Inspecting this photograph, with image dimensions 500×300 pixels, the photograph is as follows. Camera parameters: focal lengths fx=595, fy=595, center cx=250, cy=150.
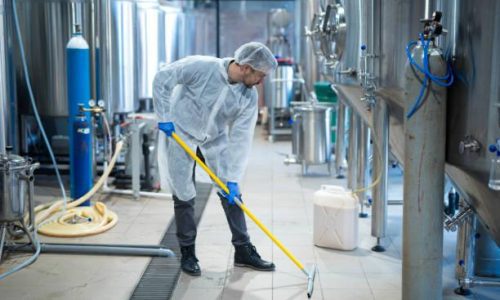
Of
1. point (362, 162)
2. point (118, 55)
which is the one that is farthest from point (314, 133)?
point (118, 55)

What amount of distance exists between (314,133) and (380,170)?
2.02 meters

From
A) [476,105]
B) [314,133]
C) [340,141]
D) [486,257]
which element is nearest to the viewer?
[476,105]

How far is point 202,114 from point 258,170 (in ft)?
8.87

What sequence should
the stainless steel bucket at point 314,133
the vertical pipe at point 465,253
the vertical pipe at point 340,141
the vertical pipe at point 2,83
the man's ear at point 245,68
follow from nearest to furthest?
1. the vertical pipe at point 465,253
2. the man's ear at point 245,68
3. the vertical pipe at point 2,83
4. the vertical pipe at point 340,141
5. the stainless steel bucket at point 314,133

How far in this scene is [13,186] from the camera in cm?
298

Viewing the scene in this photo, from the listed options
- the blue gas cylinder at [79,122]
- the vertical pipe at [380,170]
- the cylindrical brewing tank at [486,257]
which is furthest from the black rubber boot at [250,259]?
the blue gas cylinder at [79,122]

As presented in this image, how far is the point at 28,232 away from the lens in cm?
315

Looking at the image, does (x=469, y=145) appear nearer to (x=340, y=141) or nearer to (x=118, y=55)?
(x=340, y=141)

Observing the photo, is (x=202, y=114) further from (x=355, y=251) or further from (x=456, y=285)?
(x=456, y=285)

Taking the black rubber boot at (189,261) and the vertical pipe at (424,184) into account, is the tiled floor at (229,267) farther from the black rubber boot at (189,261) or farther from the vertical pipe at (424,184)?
the vertical pipe at (424,184)

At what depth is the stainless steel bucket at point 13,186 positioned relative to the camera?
295 centimetres

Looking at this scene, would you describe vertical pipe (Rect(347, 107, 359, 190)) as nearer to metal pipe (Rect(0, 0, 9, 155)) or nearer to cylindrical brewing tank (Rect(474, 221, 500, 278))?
cylindrical brewing tank (Rect(474, 221, 500, 278))

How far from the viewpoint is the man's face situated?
2.80 m

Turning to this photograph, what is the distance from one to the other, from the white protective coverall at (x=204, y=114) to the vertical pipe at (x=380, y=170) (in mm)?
607
